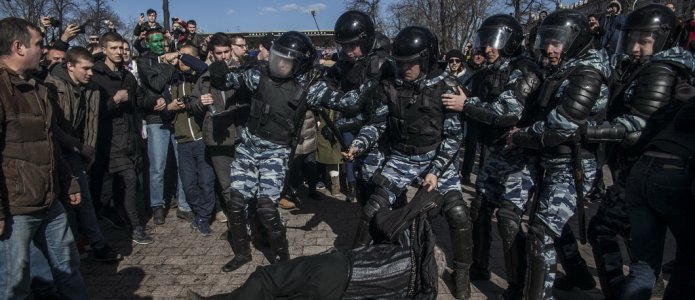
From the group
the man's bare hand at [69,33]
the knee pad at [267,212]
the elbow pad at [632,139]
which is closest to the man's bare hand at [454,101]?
the elbow pad at [632,139]

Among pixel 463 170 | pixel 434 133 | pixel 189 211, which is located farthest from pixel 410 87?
pixel 463 170

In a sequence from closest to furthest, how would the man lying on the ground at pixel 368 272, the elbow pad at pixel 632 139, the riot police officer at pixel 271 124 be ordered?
the man lying on the ground at pixel 368 272 < the elbow pad at pixel 632 139 < the riot police officer at pixel 271 124

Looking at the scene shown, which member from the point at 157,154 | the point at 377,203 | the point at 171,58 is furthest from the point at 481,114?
the point at 171,58

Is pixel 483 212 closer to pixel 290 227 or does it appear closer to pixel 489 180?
pixel 489 180

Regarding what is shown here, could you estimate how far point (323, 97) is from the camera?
166 inches

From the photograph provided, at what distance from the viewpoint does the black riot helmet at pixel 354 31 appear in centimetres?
489

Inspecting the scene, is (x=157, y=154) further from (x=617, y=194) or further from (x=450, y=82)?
(x=617, y=194)

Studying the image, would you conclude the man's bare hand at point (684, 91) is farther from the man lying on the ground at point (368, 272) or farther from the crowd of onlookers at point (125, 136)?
the man lying on the ground at point (368, 272)

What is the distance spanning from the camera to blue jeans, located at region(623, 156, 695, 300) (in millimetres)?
2580

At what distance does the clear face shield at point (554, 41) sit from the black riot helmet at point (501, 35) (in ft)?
1.81

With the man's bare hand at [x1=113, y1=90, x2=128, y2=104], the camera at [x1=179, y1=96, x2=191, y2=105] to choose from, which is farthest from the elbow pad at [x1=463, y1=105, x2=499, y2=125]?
the man's bare hand at [x1=113, y1=90, x2=128, y2=104]

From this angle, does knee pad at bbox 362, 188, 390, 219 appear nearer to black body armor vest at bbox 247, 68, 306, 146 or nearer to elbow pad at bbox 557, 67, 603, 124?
black body armor vest at bbox 247, 68, 306, 146

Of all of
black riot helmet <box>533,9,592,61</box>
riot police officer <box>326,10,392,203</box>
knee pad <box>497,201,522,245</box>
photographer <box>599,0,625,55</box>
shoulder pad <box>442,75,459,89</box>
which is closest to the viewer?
black riot helmet <box>533,9,592,61</box>

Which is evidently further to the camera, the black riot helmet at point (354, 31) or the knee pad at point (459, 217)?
the black riot helmet at point (354, 31)
